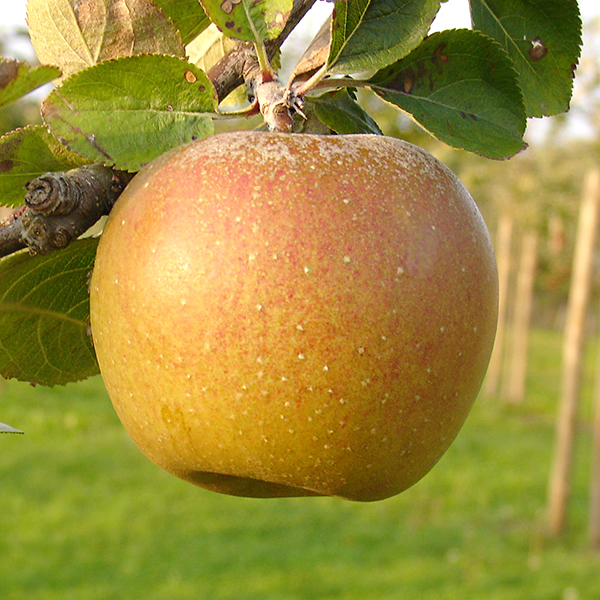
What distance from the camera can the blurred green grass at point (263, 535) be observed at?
15.3 feet

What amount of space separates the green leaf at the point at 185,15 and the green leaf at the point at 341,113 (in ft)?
0.44

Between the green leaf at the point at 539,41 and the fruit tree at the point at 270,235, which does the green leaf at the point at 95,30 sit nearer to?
the fruit tree at the point at 270,235

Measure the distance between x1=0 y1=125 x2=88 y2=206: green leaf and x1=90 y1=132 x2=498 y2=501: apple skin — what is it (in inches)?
3.0

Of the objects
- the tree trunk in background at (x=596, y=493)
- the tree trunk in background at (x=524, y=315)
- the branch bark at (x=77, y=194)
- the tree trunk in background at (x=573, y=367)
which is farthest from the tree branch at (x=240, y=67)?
the tree trunk in background at (x=524, y=315)

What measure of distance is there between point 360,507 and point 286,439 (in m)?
5.99

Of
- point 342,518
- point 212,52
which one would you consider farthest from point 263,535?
point 212,52

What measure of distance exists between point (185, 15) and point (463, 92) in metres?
0.26

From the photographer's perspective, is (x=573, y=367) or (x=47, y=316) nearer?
(x=47, y=316)

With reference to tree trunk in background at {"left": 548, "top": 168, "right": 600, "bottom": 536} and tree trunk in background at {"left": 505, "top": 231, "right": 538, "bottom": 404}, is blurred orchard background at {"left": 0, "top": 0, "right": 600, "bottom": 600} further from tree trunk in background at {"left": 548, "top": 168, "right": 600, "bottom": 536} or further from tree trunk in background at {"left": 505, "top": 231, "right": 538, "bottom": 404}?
tree trunk in background at {"left": 505, "top": 231, "right": 538, "bottom": 404}

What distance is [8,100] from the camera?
48 centimetres

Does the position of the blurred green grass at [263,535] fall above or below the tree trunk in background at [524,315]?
below

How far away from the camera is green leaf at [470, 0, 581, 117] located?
2.28 ft

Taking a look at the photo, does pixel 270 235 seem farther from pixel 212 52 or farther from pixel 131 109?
pixel 212 52

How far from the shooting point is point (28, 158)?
61 cm
